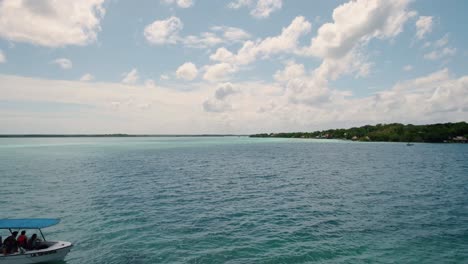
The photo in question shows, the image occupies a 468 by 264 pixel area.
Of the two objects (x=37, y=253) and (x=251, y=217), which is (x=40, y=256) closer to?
(x=37, y=253)

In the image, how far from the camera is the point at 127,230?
89.1 ft

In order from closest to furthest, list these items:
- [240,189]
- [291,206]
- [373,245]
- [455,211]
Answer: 1. [373,245]
2. [455,211]
3. [291,206]
4. [240,189]

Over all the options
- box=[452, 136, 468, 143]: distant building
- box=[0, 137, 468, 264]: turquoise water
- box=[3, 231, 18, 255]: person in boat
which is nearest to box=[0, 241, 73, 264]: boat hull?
box=[3, 231, 18, 255]: person in boat

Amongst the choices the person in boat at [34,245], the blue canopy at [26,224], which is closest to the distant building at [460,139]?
the blue canopy at [26,224]

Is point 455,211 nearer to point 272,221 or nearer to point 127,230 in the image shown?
point 272,221

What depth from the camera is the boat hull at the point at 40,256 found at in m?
20.1

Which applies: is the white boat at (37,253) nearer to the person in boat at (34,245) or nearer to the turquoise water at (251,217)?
the person in boat at (34,245)

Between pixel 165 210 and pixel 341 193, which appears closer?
pixel 165 210

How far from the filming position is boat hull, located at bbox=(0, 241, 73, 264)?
20.1 metres

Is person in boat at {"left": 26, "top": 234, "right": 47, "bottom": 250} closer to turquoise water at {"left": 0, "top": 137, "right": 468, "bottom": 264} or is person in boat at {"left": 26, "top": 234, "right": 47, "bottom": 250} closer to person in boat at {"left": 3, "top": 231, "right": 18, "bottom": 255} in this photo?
person in boat at {"left": 3, "top": 231, "right": 18, "bottom": 255}

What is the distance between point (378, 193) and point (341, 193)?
544cm

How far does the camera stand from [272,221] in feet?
97.5

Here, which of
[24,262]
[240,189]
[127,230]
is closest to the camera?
[24,262]

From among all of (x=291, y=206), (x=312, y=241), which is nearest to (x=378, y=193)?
(x=291, y=206)
